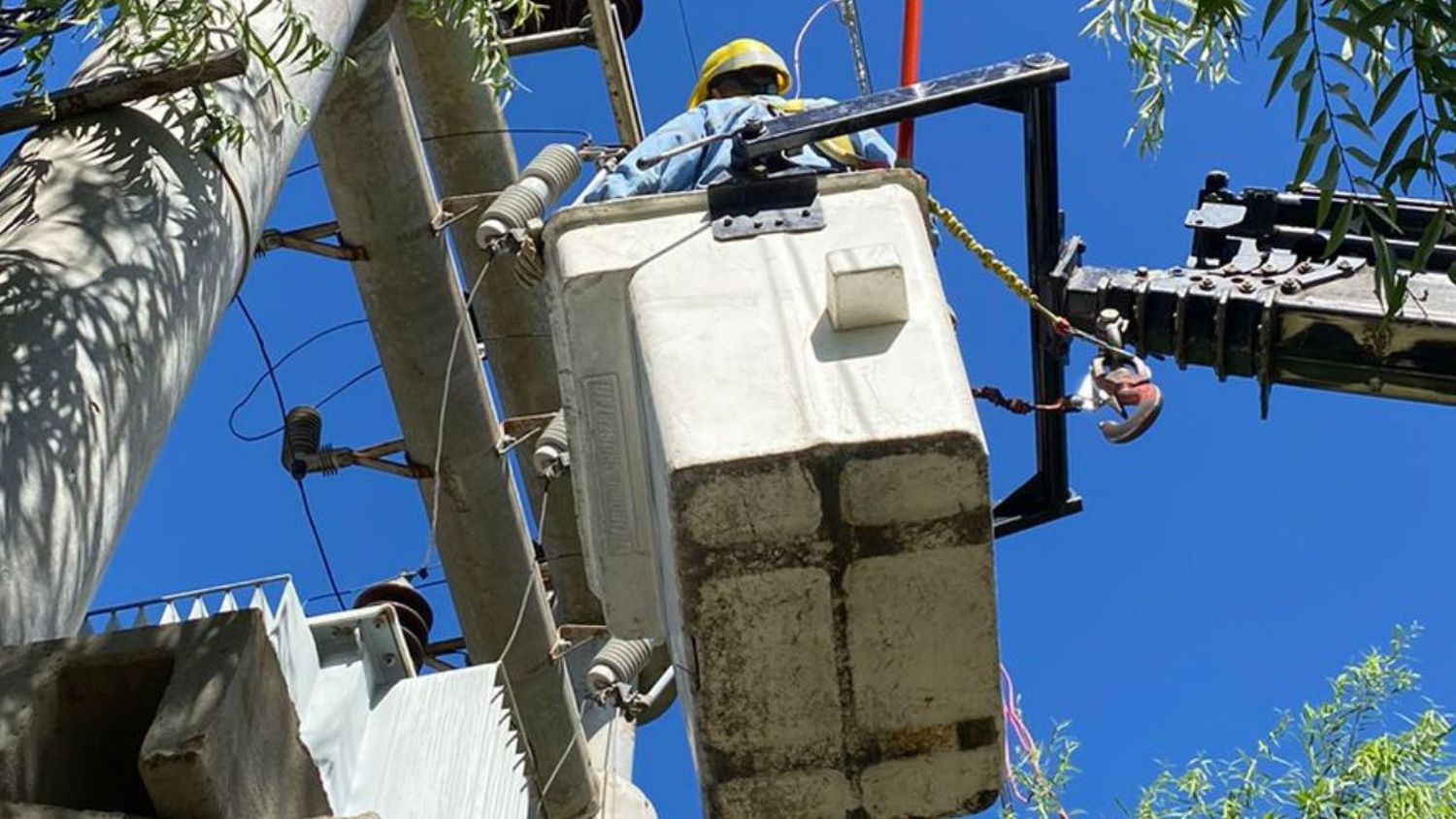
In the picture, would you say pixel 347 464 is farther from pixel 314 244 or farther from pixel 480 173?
pixel 480 173

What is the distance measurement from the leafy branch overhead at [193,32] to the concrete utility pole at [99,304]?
0.11m

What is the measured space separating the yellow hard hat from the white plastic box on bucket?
273 cm

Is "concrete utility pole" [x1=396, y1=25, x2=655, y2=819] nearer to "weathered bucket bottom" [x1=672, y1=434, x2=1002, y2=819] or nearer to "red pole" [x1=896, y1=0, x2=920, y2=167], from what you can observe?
"red pole" [x1=896, y1=0, x2=920, y2=167]

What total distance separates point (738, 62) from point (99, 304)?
3518mm

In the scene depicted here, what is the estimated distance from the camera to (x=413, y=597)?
32.1 ft

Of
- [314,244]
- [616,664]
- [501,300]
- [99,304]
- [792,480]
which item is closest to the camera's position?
[792,480]

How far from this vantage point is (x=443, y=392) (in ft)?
31.8

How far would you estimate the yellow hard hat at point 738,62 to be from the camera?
284 inches

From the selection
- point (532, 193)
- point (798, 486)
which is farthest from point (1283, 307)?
point (532, 193)

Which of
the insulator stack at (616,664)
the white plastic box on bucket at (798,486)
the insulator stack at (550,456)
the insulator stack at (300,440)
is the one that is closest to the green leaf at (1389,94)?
the white plastic box on bucket at (798,486)

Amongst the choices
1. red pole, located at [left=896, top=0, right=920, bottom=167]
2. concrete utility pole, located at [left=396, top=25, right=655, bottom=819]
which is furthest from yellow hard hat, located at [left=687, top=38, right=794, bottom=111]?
concrete utility pole, located at [left=396, top=25, right=655, bottom=819]

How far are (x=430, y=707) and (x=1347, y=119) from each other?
343 cm

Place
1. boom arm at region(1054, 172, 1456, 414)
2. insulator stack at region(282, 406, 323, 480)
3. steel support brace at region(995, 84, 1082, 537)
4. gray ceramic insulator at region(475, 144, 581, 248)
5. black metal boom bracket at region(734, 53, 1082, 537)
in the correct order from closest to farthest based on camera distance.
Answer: black metal boom bracket at region(734, 53, 1082, 537), boom arm at region(1054, 172, 1456, 414), steel support brace at region(995, 84, 1082, 537), gray ceramic insulator at region(475, 144, 581, 248), insulator stack at region(282, 406, 323, 480)

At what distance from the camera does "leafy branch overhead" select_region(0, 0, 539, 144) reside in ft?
14.9
